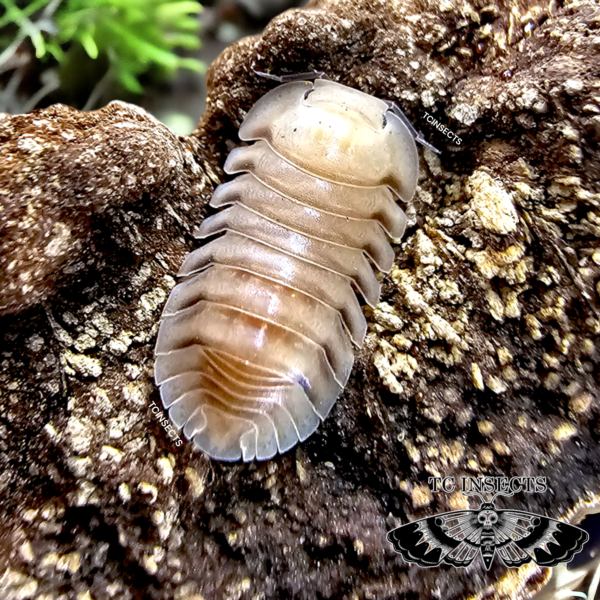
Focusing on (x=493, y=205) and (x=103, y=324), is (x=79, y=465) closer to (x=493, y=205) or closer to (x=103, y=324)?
(x=103, y=324)

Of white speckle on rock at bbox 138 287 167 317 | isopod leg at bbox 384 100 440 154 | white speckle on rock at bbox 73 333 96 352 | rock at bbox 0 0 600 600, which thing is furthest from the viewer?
isopod leg at bbox 384 100 440 154

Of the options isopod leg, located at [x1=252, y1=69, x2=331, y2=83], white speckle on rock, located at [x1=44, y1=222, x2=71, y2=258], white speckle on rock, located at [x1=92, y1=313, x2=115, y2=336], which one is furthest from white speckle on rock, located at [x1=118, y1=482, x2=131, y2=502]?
isopod leg, located at [x1=252, y1=69, x2=331, y2=83]

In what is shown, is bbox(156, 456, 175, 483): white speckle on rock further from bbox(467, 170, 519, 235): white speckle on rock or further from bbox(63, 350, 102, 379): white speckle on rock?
bbox(467, 170, 519, 235): white speckle on rock

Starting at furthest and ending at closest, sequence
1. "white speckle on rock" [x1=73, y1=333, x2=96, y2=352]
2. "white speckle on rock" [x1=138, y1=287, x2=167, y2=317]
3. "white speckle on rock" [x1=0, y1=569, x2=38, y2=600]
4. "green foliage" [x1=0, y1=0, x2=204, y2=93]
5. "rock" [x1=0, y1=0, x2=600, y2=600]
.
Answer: "green foliage" [x1=0, y1=0, x2=204, y2=93] < "white speckle on rock" [x1=138, y1=287, x2=167, y2=317] < "white speckle on rock" [x1=73, y1=333, x2=96, y2=352] < "rock" [x1=0, y1=0, x2=600, y2=600] < "white speckle on rock" [x1=0, y1=569, x2=38, y2=600]

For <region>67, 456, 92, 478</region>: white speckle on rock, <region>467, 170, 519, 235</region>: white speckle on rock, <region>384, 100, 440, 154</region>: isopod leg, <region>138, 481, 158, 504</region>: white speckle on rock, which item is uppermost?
<region>384, 100, 440, 154</region>: isopod leg

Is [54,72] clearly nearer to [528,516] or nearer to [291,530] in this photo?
[291,530]

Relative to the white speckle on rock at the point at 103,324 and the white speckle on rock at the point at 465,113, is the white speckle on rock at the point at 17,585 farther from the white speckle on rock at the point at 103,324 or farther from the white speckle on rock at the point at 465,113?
the white speckle on rock at the point at 465,113

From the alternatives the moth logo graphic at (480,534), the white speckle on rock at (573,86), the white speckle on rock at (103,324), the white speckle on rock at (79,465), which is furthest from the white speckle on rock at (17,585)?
the white speckle on rock at (573,86)
